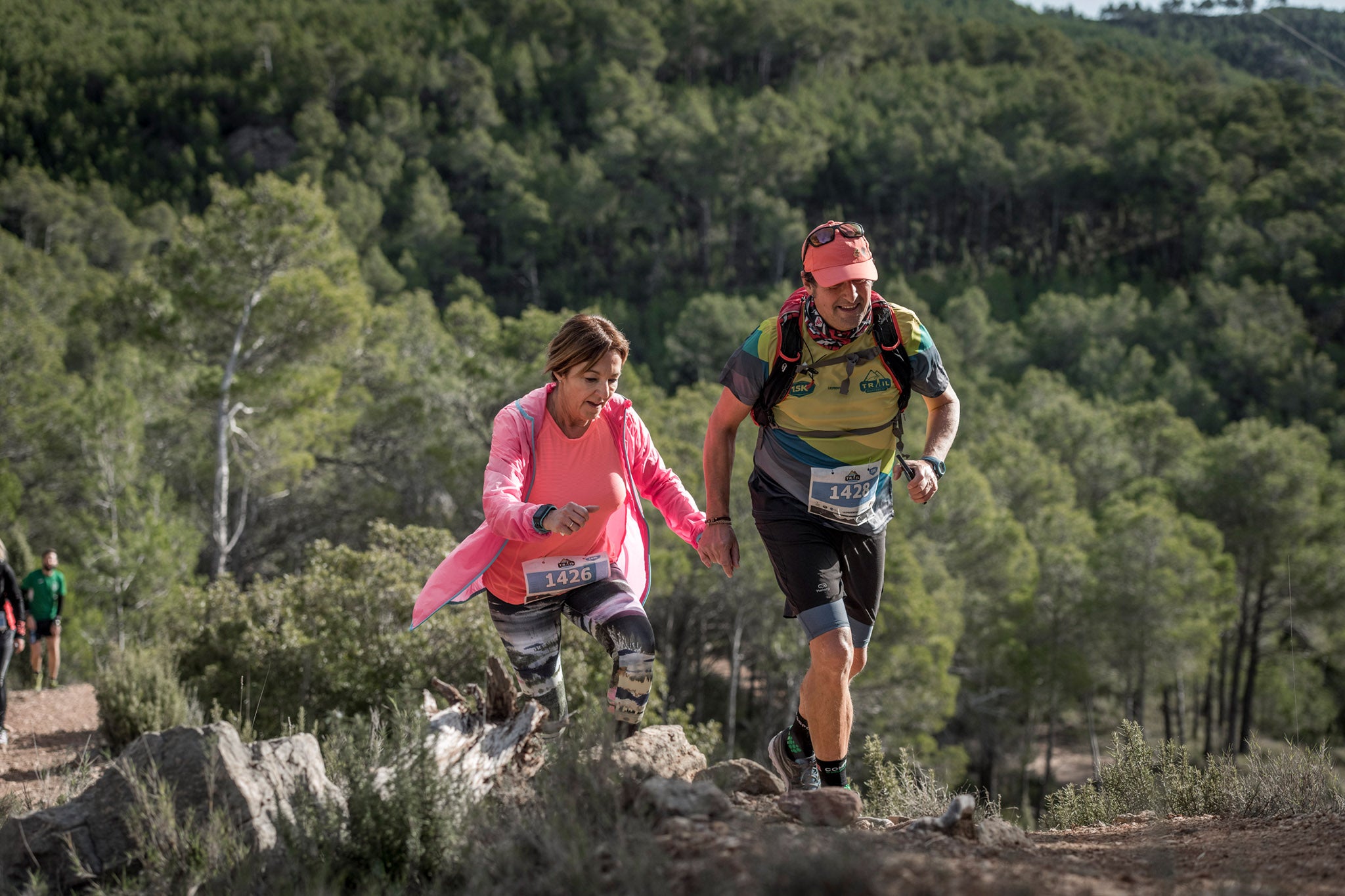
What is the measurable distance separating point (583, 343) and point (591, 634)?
3.03 feet

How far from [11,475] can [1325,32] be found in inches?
830

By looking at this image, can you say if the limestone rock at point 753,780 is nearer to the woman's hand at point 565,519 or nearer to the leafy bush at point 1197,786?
the woman's hand at point 565,519

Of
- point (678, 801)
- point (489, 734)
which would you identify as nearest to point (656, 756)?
point (489, 734)

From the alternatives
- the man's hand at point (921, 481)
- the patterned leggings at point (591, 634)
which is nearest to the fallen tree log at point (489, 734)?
the patterned leggings at point (591, 634)

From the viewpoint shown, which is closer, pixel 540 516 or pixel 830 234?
pixel 540 516

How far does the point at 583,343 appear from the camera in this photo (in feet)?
11.0

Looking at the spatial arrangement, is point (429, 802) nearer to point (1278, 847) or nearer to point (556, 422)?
point (556, 422)

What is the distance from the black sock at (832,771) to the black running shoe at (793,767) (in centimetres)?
3

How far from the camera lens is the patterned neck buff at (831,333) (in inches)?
136

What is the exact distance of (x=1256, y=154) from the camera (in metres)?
67.9

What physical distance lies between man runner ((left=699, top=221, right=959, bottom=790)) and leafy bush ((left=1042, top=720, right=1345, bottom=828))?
1.21 metres

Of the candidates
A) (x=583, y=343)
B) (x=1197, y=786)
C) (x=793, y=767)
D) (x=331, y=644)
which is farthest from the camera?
(x=331, y=644)

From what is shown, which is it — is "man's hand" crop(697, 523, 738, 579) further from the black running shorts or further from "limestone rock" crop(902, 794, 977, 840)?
"limestone rock" crop(902, 794, 977, 840)

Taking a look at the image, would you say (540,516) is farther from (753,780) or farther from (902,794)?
(902,794)
